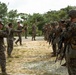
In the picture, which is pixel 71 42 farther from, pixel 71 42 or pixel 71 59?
pixel 71 59

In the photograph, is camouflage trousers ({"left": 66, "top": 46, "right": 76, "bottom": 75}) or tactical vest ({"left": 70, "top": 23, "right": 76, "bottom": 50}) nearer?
tactical vest ({"left": 70, "top": 23, "right": 76, "bottom": 50})

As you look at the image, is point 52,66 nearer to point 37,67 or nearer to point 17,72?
point 37,67

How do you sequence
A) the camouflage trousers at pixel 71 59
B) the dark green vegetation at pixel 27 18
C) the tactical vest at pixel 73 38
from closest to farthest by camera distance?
1. the tactical vest at pixel 73 38
2. the camouflage trousers at pixel 71 59
3. the dark green vegetation at pixel 27 18

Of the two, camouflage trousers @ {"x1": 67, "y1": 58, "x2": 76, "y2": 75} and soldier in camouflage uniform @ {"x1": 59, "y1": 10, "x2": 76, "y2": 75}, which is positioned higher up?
soldier in camouflage uniform @ {"x1": 59, "y1": 10, "x2": 76, "y2": 75}

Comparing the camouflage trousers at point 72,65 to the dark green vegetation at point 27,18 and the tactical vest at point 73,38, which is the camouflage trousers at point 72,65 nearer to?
the tactical vest at point 73,38

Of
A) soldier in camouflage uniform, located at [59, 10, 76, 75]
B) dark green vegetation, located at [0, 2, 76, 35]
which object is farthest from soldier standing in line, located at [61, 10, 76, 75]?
dark green vegetation, located at [0, 2, 76, 35]

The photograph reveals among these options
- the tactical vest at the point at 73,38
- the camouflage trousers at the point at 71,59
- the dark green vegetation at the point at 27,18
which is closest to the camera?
the tactical vest at the point at 73,38

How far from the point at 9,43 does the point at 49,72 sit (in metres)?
5.52

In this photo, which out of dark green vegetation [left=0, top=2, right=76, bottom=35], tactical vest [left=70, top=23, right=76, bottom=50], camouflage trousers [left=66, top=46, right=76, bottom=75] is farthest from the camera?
dark green vegetation [left=0, top=2, right=76, bottom=35]

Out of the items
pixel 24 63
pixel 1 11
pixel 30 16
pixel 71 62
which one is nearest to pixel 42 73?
pixel 24 63

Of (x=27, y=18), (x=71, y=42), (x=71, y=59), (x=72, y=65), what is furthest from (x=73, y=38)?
(x=27, y=18)

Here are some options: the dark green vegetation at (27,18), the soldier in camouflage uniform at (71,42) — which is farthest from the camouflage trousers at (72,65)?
the dark green vegetation at (27,18)

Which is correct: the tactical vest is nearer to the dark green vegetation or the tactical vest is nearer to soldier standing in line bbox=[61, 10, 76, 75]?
soldier standing in line bbox=[61, 10, 76, 75]

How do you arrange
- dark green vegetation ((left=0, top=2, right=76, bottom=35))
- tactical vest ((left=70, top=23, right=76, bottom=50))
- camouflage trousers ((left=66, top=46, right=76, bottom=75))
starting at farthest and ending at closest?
dark green vegetation ((left=0, top=2, right=76, bottom=35)) < camouflage trousers ((left=66, top=46, right=76, bottom=75)) < tactical vest ((left=70, top=23, right=76, bottom=50))
